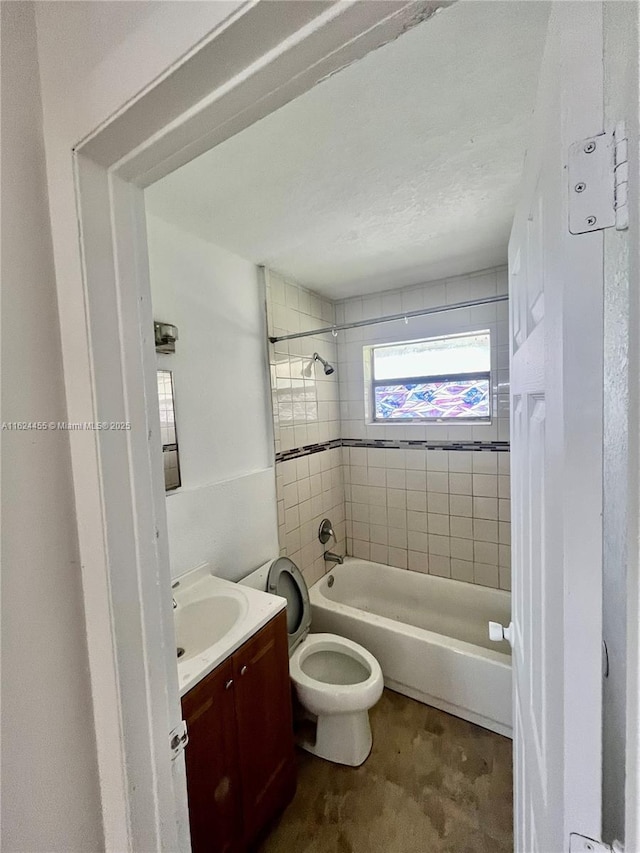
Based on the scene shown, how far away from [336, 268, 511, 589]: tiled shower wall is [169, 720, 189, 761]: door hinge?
2003 millimetres

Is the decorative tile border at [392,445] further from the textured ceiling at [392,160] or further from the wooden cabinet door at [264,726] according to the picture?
the textured ceiling at [392,160]

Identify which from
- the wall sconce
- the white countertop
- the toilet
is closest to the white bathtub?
the toilet

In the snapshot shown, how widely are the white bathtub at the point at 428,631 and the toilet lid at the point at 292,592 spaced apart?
241mm

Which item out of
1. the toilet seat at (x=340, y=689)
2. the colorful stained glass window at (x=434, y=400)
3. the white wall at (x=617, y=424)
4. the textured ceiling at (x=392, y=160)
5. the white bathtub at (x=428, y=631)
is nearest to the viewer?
the white wall at (x=617, y=424)

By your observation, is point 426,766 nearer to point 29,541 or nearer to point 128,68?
point 29,541

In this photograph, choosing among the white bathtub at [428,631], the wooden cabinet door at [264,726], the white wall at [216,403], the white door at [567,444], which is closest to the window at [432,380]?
the white wall at [216,403]

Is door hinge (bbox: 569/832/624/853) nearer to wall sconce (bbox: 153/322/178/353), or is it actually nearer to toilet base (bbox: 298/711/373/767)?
toilet base (bbox: 298/711/373/767)

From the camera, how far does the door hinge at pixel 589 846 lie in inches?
13.6

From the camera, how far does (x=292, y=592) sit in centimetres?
184

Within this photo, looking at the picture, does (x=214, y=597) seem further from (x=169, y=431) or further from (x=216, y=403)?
(x=216, y=403)

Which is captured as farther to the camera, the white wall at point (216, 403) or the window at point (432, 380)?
the window at point (432, 380)

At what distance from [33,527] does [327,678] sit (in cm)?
172

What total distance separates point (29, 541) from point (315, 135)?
1237 millimetres

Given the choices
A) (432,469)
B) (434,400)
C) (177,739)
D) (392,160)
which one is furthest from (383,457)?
(177,739)
